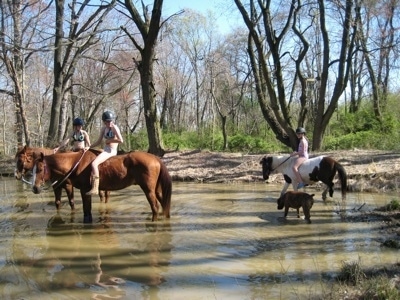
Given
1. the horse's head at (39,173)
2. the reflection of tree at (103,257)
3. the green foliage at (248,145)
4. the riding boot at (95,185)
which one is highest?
the green foliage at (248,145)

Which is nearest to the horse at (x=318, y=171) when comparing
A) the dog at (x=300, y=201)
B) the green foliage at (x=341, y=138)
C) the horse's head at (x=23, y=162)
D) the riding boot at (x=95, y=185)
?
the dog at (x=300, y=201)

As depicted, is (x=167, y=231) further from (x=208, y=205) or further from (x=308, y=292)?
(x=308, y=292)

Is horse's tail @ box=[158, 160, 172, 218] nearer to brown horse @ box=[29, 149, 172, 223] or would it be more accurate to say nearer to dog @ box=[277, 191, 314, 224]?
brown horse @ box=[29, 149, 172, 223]

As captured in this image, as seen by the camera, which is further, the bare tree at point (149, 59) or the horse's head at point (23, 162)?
the bare tree at point (149, 59)

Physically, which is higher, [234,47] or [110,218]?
[234,47]

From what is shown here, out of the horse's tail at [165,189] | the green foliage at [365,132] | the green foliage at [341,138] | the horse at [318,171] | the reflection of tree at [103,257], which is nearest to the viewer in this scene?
the reflection of tree at [103,257]

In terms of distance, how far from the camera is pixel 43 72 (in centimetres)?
4022

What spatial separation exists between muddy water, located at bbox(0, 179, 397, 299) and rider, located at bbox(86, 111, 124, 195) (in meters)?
0.98

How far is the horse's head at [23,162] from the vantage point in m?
9.12

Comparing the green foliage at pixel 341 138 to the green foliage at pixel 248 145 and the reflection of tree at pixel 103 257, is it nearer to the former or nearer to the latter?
the green foliage at pixel 248 145

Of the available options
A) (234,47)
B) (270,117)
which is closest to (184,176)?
(270,117)

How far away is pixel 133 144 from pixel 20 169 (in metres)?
24.3

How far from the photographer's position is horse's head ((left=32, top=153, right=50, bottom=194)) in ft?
29.6

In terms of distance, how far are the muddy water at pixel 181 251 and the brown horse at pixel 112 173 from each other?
A: 0.59 meters
